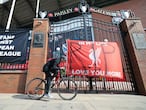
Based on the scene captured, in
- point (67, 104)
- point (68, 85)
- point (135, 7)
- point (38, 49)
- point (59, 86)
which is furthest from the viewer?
point (135, 7)

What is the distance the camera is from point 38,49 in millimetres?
5965

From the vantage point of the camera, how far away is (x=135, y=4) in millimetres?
15516

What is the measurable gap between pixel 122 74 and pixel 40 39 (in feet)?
12.5

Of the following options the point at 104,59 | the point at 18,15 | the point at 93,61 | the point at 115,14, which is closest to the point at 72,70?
the point at 93,61

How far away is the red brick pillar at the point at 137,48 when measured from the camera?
5.86m

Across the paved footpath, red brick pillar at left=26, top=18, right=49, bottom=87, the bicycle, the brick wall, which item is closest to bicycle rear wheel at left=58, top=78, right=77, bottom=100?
the bicycle

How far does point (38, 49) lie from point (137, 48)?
4286 mm

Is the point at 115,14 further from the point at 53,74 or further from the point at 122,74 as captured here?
the point at 53,74

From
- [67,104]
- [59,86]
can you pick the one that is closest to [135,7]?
[59,86]

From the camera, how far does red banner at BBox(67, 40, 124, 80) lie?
6078 millimetres

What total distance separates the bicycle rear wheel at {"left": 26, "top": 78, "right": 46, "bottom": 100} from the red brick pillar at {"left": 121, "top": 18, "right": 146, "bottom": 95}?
3.89 meters

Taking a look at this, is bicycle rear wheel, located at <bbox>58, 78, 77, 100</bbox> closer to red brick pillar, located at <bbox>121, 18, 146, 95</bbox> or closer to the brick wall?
red brick pillar, located at <bbox>121, 18, 146, 95</bbox>

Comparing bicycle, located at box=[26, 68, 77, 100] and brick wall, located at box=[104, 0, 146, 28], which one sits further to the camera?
brick wall, located at box=[104, 0, 146, 28]

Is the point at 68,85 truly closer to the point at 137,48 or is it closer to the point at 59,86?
the point at 59,86
